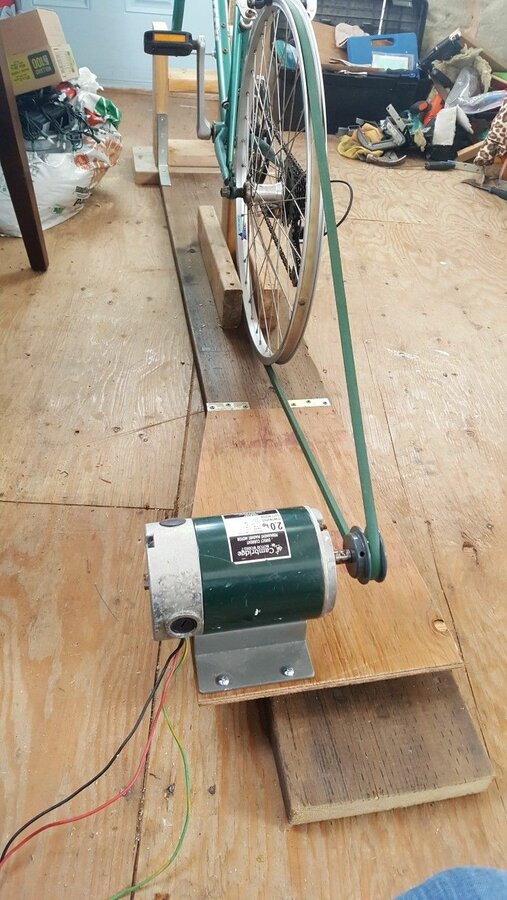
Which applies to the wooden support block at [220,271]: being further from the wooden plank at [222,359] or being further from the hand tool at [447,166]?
the hand tool at [447,166]

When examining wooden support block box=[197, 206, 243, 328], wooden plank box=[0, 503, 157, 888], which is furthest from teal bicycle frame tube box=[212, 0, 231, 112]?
wooden plank box=[0, 503, 157, 888]

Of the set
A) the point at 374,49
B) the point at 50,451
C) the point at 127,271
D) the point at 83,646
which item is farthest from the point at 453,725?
the point at 374,49

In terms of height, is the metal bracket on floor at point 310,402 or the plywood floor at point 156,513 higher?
the metal bracket on floor at point 310,402

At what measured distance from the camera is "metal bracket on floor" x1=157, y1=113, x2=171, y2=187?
232cm

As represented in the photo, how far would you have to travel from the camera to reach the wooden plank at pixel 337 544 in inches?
34.4

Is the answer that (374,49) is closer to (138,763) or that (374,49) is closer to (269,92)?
(269,92)

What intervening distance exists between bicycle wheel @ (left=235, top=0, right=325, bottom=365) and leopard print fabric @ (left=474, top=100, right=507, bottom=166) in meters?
1.64

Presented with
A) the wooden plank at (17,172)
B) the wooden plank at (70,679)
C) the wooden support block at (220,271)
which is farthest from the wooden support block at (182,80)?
the wooden plank at (70,679)

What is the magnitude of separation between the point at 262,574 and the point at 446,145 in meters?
2.88

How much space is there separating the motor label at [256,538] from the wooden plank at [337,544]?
201 millimetres

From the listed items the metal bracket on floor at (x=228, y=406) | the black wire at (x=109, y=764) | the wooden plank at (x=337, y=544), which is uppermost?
the wooden plank at (x=337, y=544)

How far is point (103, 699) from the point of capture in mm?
938

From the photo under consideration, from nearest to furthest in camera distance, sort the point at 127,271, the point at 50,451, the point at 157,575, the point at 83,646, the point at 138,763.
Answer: the point at 157,575 → the point at 138,763 → the point at 83,646 → the point at 50,451 → the point at 127,271

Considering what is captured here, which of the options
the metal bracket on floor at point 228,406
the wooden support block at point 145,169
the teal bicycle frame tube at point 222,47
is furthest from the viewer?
the wooden support block at point 145,169
